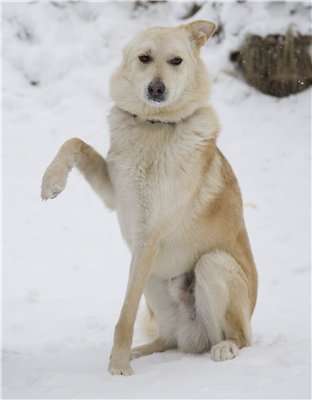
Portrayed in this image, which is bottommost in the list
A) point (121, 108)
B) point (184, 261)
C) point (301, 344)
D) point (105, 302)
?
point (105, 302)

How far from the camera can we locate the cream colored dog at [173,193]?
3594 millimetres

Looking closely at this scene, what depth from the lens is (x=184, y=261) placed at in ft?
12.5

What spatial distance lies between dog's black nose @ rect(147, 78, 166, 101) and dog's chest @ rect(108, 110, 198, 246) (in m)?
0.19

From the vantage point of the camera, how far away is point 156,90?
362cm

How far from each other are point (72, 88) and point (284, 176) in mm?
2829

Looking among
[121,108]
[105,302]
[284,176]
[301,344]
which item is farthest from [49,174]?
[284,176]

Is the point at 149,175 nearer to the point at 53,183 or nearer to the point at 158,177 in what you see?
the point at 158,177

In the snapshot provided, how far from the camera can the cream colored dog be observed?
11.8ft

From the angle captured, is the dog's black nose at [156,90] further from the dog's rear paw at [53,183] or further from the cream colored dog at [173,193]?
the dog's rear paw at [53,183]

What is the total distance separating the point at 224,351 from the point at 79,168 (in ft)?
4.07

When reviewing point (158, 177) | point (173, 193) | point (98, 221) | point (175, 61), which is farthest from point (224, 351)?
point (98, 221)

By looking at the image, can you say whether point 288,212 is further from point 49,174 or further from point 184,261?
point 49,174

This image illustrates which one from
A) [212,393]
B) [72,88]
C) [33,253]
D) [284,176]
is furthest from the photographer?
[72,88]

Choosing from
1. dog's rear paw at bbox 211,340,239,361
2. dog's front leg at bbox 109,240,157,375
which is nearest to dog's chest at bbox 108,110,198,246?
dog's front leg at bbox 109,240,157,375
